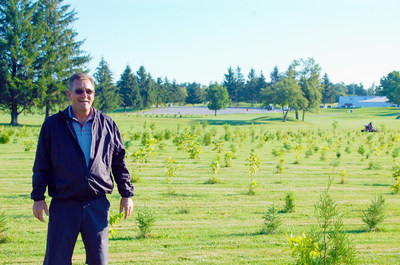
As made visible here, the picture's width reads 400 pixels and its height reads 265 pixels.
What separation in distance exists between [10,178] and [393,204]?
969 cm

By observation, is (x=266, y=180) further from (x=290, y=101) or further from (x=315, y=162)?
(x=290, y=101)

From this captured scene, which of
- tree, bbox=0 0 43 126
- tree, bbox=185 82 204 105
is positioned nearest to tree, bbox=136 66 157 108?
tree, bbox=185 82 204 105

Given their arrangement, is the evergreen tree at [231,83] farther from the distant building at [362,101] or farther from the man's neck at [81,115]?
the man's neck at [81,115]

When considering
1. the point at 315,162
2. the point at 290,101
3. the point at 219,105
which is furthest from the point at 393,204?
the point at 219,105

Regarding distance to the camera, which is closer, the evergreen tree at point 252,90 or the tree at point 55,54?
the tree at point 55,54

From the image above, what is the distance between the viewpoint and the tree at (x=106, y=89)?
6159 centimetres

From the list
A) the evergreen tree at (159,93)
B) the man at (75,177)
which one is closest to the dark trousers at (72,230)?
the man at (75,177)

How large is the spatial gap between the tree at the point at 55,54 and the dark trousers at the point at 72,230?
119ft

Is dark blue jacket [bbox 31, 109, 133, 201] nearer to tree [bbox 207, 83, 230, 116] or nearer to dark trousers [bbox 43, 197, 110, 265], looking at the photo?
dark trousers [bbox 43, 197, 110, 265]

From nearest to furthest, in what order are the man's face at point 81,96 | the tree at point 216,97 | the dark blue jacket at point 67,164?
1. the dark blue jacket at point 67,164
2. the man's face at point 81,96
3. the tree at point 216,97

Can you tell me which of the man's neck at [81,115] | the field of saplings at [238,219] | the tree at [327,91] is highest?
the tree at [327,91]

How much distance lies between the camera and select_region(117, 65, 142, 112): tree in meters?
77.3

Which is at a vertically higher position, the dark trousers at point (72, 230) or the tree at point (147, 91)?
the tree at point (147, 91)

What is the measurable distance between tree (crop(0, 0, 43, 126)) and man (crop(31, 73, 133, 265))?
36.4 meters
